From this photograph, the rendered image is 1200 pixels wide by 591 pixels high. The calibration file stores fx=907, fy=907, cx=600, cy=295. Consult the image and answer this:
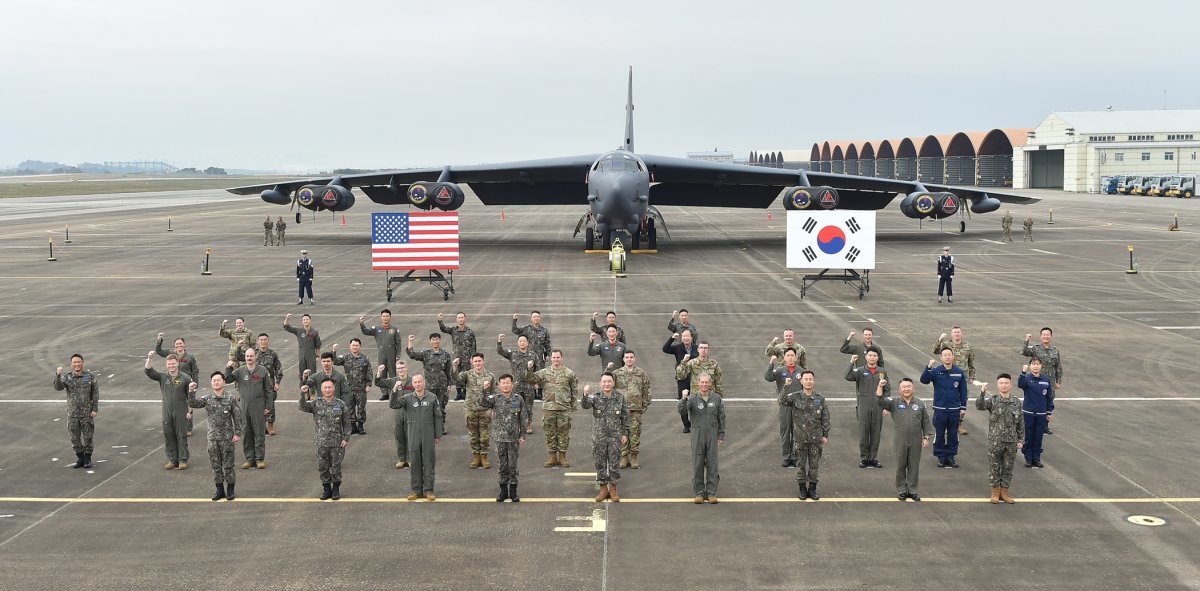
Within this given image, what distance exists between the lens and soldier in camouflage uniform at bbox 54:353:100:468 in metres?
11.0

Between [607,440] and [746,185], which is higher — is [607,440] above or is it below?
below

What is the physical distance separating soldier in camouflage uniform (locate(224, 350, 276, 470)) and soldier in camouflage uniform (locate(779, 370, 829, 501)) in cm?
645

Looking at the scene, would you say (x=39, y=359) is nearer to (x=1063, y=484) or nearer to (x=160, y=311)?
(x=160, y=311)

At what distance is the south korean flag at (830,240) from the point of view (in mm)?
23938

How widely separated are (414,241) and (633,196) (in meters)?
10.0

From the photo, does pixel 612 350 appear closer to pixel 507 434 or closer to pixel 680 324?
pixel 680 324

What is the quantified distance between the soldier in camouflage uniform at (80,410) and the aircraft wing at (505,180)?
26903 mm

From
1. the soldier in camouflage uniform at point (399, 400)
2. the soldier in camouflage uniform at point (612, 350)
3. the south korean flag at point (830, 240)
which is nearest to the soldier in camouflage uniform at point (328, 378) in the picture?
the soldier in camouflage uniform at point (399, 400)

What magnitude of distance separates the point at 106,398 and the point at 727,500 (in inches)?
407

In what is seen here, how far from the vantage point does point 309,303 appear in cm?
2398

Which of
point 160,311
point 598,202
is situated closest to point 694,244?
point 598,202

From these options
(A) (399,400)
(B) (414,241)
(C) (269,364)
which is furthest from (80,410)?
(B) (414,241)

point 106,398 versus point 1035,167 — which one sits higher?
point 1035,167

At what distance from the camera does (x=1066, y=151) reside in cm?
8644
